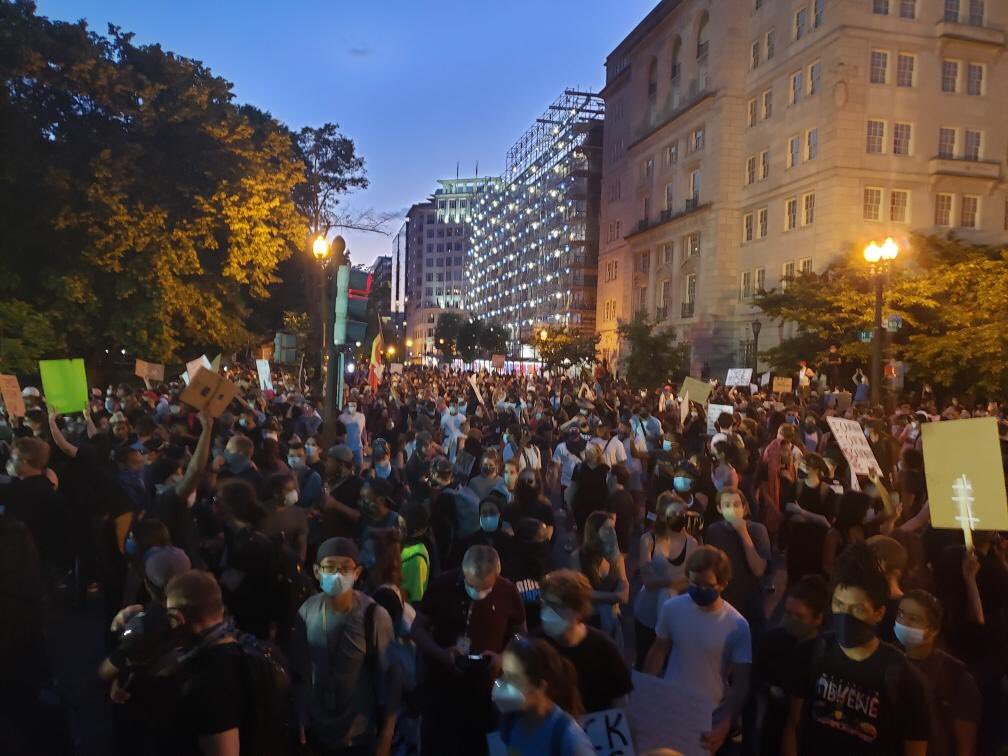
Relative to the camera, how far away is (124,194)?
23312mm

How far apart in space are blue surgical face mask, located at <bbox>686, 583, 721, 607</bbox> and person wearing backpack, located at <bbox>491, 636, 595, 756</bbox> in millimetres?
1415

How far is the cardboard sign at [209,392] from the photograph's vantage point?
6902 mm

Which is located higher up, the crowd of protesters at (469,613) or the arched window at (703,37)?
the arched window at (703,37)

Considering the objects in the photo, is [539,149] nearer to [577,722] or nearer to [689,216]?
[689,216]

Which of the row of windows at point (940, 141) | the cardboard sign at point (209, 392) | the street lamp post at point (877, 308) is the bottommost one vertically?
the cardboard sign at point (209, 392)

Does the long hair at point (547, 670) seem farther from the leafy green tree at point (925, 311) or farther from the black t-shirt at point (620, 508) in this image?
the leafy green tree at point (925, 311)

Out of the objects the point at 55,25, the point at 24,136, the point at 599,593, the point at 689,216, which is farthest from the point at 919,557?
the point at 689,216

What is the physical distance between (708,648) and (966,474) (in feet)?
8.65

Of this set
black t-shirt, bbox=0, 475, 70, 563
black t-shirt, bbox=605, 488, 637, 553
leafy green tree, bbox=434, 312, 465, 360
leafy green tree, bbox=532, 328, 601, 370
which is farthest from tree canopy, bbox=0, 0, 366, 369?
leafy green tree, bbox=434, 312, 465, 360

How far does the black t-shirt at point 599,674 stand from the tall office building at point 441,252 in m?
178

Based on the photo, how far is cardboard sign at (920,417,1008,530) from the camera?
5.25m

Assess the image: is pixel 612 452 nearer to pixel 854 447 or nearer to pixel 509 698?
pixel 854 447

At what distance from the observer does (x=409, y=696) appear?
474cm

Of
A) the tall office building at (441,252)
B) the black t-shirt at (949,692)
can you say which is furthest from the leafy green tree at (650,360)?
the tall office building at (441,252)
